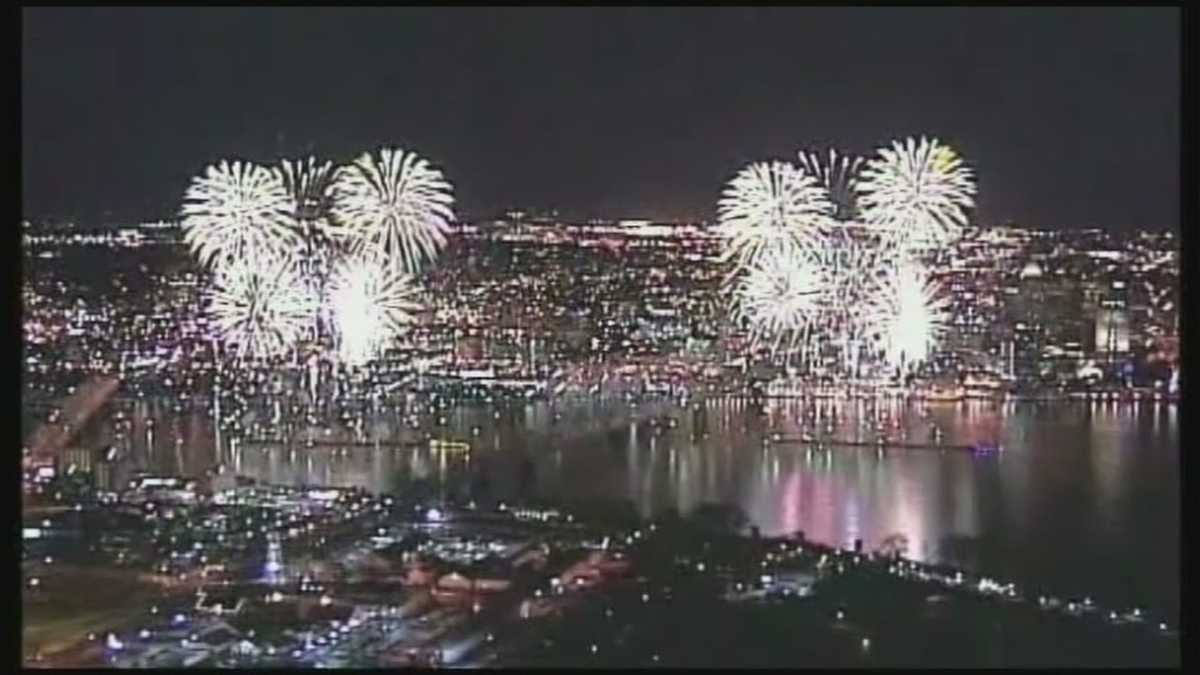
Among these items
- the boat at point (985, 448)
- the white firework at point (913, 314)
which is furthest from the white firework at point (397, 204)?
the boat at point (985, 448)

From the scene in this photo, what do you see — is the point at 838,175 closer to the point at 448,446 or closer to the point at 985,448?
the point at 985,448

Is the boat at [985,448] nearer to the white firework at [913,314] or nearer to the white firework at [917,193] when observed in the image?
the white firework at [913,314]

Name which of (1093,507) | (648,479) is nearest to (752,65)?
(648,479)

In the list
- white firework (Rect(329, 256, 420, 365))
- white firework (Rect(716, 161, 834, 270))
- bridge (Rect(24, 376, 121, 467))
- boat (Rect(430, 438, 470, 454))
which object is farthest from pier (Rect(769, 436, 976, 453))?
bridge (Rect(24, 376, 121, 467))

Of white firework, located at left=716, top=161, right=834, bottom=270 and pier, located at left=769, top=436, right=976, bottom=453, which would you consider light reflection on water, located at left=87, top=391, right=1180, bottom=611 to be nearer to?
pier, located at left=769, top=436, right=976, bottom=453

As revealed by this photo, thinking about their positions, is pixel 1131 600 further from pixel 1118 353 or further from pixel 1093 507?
pixel 1118 353

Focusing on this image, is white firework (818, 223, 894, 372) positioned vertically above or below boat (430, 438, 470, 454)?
above
